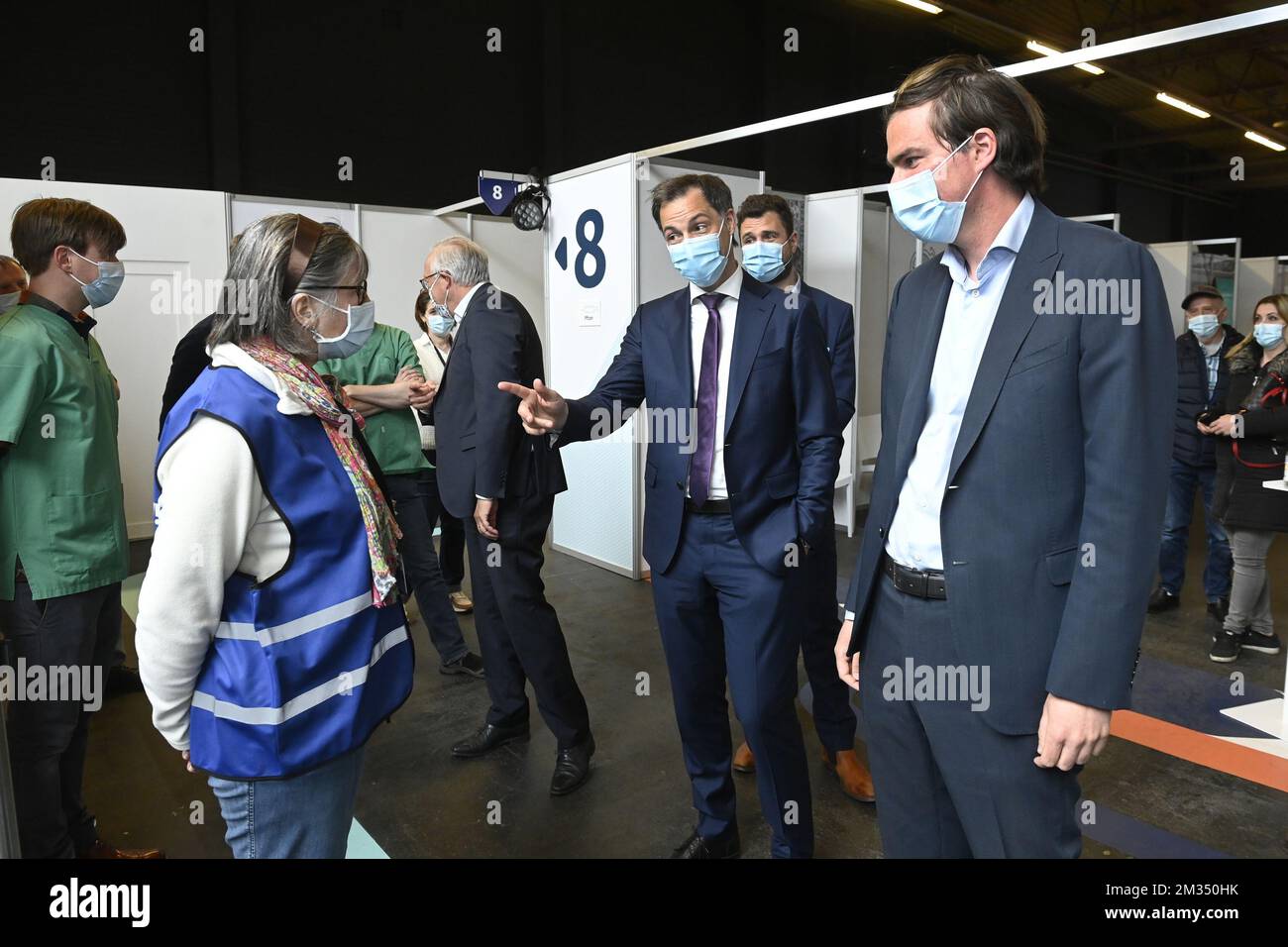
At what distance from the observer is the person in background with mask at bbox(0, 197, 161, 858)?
2.02 metres

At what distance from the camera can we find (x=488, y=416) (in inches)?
105

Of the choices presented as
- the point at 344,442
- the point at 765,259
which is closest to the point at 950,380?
the point at 344,442

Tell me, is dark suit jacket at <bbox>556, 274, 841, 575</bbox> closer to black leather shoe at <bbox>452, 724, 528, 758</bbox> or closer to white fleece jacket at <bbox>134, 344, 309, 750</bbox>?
white fleece jacket at <bbox>134, 344, 309, 750</bbox>

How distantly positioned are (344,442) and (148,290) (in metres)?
5.58

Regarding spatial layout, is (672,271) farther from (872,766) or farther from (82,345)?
(872,766)

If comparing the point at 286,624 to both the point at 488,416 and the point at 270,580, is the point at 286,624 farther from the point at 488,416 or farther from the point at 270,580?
the point at 488,416

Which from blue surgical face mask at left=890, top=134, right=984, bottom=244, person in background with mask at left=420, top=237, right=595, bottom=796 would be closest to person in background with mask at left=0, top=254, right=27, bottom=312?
person in background with mask at left=420, top=237, right=595, bottom=796

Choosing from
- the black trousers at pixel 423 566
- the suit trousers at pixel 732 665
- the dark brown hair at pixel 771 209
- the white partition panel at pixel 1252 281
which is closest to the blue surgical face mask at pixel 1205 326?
the dark brown hair at pixel 771 209

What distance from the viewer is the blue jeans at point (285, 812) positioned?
4.32 feet

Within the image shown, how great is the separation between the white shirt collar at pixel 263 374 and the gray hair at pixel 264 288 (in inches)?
2.5

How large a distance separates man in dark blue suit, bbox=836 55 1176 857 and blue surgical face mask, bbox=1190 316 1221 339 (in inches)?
154
